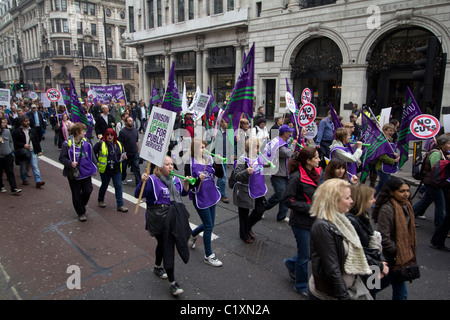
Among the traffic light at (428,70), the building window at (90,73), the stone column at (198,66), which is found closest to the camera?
the traffic light at (428,70)

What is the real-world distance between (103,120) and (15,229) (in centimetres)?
523

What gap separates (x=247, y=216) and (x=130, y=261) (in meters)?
1.94

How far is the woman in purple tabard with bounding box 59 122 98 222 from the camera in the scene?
579 cm

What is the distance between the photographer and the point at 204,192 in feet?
14.1

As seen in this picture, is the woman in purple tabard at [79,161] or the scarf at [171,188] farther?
the woman in purple tabard at [79,161]

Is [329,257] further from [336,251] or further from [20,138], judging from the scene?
[20,138]

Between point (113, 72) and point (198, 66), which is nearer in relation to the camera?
point (198, 66)

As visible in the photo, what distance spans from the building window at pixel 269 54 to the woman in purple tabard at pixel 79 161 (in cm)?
2004

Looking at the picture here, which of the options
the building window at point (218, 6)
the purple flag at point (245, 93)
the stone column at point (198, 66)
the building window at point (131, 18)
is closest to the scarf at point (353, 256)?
the purple flag at point (245, 93)

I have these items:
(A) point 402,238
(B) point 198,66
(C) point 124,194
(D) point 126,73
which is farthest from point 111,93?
(D) point 126,73

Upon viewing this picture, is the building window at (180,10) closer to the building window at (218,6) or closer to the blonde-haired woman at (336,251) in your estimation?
the building window at (218,6)

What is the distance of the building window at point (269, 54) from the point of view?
76.7ft

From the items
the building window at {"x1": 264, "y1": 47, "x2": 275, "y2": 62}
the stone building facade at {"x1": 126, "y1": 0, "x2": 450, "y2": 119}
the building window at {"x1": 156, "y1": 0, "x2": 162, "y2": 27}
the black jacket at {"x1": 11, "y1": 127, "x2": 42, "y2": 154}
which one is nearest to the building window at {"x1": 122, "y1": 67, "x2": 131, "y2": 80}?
the building window at {"x1": 156, "y1": 0, "x2": 162, "y2": 27}

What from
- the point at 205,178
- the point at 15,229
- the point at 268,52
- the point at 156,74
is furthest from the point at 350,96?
Answer: the point at 156,74
